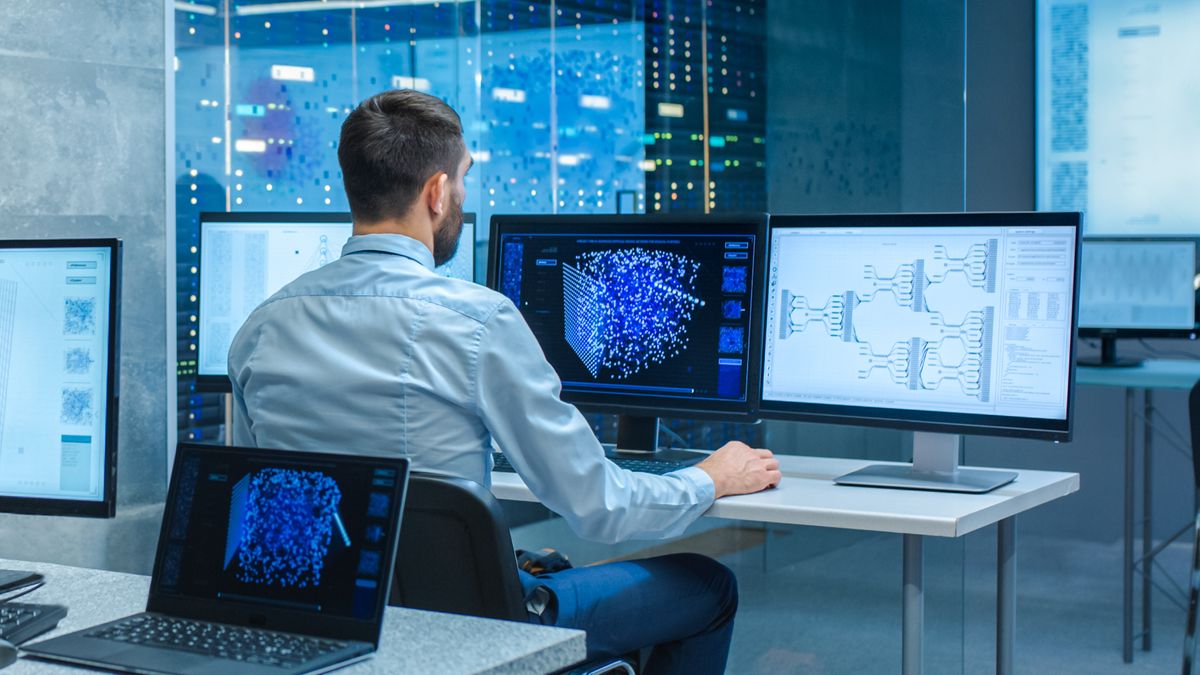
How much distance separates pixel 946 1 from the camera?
3.63 meters

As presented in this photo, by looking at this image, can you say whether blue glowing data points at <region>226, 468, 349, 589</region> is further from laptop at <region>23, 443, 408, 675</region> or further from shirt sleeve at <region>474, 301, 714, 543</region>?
shirt sleeve at <region>474, 301, 714, 543</region>

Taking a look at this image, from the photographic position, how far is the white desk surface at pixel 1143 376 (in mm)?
3883

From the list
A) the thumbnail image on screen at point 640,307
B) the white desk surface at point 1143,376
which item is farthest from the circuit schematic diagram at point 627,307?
the white desk surface at point 1143,376

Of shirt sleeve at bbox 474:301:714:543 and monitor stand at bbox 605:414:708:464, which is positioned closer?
shirt sleeve at bbox 474:301:714:543

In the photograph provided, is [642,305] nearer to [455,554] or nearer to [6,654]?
[455,554]

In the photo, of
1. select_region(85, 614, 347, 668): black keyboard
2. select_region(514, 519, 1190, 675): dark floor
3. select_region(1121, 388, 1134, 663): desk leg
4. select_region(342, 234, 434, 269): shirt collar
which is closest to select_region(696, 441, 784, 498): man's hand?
select_region(342, 234, 434, 269): shirt collar

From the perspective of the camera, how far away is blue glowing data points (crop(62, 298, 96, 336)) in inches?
59.1

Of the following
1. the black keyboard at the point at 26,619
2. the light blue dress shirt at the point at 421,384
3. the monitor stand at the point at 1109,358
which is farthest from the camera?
the monitor stand at the point at 1109,358

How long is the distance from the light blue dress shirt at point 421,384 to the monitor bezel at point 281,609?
1.32 feet

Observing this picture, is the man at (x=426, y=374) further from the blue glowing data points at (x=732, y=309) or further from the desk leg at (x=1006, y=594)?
the desk leg at (x=1006, y=594)

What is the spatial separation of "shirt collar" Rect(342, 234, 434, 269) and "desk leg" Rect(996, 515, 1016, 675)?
116cm

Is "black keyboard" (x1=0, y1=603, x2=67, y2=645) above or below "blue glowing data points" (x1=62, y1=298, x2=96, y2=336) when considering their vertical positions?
below

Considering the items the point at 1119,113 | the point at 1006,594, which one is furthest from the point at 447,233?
the point at 1119,113

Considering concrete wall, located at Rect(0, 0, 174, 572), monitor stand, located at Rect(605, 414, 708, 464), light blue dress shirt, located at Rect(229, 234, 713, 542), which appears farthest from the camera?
concrete wall, located at Rect(0, 0, 174, 572)
